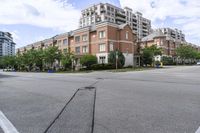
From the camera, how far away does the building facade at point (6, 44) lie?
127062 millimetres

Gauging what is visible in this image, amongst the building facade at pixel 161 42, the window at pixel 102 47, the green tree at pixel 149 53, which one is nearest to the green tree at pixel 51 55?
the window at pixel 102 47

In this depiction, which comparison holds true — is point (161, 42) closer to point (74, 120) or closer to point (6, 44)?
point (74, 120)

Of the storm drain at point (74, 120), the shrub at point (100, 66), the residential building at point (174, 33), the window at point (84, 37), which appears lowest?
the storm drain at point (74, 120)

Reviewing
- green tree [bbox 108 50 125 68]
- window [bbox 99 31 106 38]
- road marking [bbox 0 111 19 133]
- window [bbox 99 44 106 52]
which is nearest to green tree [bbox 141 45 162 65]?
green tree [bbox 108 50 125 68]

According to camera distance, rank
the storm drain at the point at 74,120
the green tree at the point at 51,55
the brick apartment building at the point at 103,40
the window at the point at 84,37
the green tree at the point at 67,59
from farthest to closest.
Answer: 1. the window at the point at 84,37
2. the brick apartment building at the point at 103,40
3. the green tree at the point at 51,55
4. the green tree at the point at 67,59
5. the storm drain at the point at 74,120

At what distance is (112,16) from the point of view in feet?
310

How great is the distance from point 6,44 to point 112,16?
79.8 metres

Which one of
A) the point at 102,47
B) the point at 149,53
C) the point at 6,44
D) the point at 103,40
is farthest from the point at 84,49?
the point at 6,44

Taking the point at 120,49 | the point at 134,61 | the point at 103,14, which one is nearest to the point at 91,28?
the point at 120,49

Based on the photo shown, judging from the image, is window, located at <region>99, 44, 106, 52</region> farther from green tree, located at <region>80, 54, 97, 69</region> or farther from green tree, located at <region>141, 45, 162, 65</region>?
green tree, located at <region>141, 45, 162, 65</region>

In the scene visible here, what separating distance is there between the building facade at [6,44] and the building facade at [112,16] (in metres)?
58.1

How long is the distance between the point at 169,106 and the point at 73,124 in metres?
3.42

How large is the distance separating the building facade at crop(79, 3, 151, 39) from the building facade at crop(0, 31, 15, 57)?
58067 mm

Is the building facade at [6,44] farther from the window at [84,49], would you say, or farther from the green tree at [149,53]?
the green tree at [149,53]
